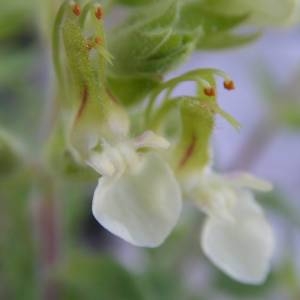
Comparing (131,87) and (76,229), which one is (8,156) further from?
(76,229)

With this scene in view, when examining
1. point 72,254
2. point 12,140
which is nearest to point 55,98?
point 12,140

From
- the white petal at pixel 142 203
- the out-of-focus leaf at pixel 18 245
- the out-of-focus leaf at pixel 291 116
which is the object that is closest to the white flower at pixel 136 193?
the white petal at pixel 142 203

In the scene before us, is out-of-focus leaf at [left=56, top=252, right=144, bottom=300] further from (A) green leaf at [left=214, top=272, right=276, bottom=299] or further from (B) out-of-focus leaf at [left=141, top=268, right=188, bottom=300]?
(A) green leaf at [left=214, top=272, right=276, bottom=299]

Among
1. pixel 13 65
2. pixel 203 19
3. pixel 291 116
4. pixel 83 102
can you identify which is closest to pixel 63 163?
pixel 83 102

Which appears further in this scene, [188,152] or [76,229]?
[76,229]

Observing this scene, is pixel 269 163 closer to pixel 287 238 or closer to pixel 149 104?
pixel 287 238

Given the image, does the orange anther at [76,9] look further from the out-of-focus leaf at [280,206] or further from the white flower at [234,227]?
the out-of-focus leaf at [280,206]
